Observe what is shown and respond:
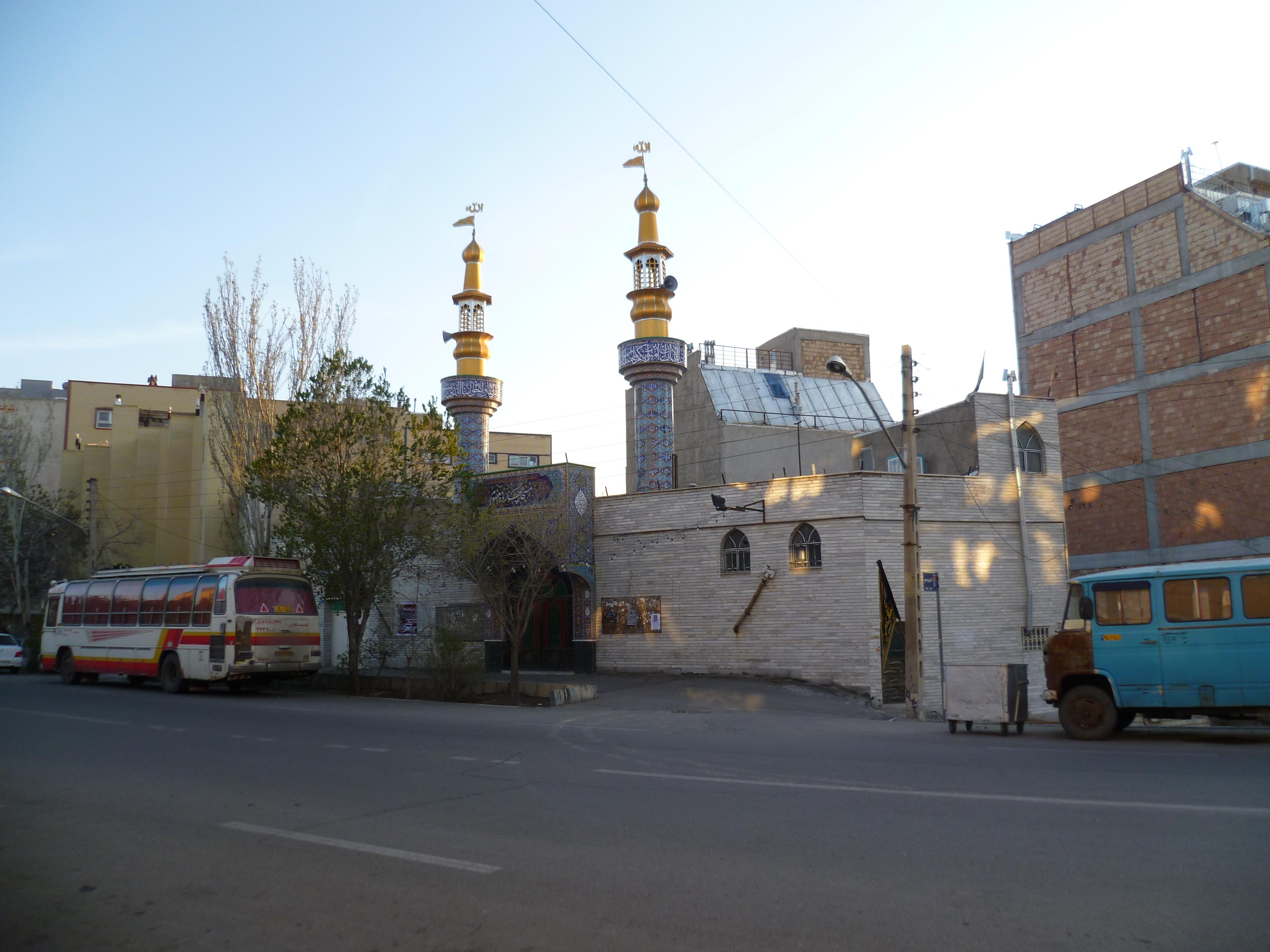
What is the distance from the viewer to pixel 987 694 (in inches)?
535

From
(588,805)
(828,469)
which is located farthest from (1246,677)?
(828,469)

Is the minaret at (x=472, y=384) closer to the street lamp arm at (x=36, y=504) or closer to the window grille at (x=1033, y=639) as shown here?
the street lamp arm at (x=36, y=504)

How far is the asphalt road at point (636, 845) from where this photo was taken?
479cm

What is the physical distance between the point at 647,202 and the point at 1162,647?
21615 mm

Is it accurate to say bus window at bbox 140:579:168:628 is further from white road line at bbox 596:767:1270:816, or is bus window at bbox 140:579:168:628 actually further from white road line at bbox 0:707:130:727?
white road line at bbox 596:767:1270:816

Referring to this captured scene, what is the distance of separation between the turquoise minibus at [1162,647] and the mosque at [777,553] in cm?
583

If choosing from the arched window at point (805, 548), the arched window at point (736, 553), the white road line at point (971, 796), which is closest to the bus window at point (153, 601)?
the arched window at point (736, 553)

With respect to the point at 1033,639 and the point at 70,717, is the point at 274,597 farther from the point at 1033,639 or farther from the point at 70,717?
the point at 1033,639

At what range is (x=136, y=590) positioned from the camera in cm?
2386

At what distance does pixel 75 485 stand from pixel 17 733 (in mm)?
42954

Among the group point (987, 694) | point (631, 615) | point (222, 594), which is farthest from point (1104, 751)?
point (222, 594)

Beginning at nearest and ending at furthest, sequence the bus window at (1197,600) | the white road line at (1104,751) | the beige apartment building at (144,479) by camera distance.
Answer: the white road line at (1104,751) → the bus window at (1197,600) → the beige apartment building at (144,479)

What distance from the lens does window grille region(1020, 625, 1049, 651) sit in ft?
79.6

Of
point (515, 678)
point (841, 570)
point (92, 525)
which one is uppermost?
point (92, 525)
